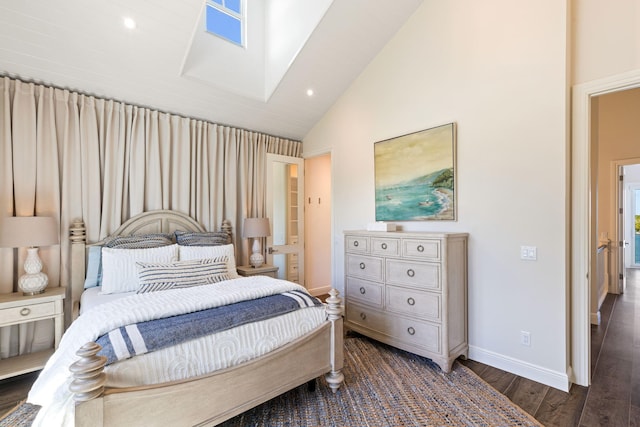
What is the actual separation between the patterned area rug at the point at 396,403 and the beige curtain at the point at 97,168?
2206 mm

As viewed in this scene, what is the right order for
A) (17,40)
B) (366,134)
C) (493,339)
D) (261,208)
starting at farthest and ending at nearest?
(261,208) → (366,134) → (493,339) → (17,40)

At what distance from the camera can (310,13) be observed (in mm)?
3045

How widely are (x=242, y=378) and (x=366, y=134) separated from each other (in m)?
2.94

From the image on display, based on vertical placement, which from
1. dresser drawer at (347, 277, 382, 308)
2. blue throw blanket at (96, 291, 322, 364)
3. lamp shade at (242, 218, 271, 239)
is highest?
lamp shade at (242, 218, 271, 239)

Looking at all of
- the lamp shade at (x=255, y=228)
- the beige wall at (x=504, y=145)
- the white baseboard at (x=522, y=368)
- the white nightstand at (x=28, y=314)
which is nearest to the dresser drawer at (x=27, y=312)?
the white nightstand at (x=28, y=314)

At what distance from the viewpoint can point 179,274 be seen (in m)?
2.52

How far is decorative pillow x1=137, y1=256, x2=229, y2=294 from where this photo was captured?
2424 mm

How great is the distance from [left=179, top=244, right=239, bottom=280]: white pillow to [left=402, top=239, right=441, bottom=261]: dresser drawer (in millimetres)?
1723

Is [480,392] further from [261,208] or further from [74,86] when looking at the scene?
[74,86]

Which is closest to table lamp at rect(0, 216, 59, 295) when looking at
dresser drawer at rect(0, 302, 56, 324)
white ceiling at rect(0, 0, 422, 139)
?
dresser drawer at rect(0, 302, 56, 324)

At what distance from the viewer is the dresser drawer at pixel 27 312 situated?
2.24 metres

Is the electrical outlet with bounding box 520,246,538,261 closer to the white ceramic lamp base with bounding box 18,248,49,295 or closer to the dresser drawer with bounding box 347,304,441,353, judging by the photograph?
the dresser drawer with bounding box 347,304,441,353

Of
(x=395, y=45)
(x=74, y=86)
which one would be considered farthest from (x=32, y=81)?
(x=395, y=45)

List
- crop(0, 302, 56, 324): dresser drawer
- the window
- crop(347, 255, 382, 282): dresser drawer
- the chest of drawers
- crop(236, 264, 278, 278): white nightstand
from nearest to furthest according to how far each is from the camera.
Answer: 1. crop(0, 302, 56, 324): dresser drawer
2. the chest of drawers
3. crop(347, 255, 382, 282): dresser drawer
4. the window
5. crop(236, 264, 278, 278): white nightstand
